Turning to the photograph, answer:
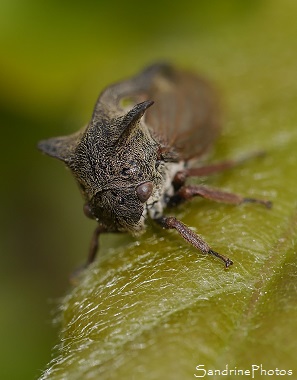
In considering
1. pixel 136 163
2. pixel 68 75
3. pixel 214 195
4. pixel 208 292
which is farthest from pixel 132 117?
pixel 68 75

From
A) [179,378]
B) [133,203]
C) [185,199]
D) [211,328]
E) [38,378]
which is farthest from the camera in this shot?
[185,199]

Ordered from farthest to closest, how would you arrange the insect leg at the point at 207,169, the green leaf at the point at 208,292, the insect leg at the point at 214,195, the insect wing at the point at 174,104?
the insect wing at the point at 174,104
the insect leg at the point at 207,169
the insect leg at the point at 214,195
the green leaf at the point at 208,292

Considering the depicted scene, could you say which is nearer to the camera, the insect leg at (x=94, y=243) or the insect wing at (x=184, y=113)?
the insect leg at (x=94, y=243)

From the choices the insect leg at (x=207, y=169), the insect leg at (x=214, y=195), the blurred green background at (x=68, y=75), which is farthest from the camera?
the blurred green background at (x=68, y=75)

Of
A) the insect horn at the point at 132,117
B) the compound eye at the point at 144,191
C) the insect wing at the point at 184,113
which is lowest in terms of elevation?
the compound eye at the point at 144,191

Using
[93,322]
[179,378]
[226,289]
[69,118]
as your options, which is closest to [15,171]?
[69,118]

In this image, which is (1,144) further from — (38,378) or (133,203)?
(38,378)

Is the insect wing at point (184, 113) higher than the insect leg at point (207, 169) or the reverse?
higher

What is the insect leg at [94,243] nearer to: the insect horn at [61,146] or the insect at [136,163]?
the insect at [136,163]

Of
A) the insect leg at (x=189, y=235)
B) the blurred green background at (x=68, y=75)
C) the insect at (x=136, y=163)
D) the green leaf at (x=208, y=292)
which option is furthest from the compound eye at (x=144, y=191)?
the blurred green background at (x=68, y=75)
